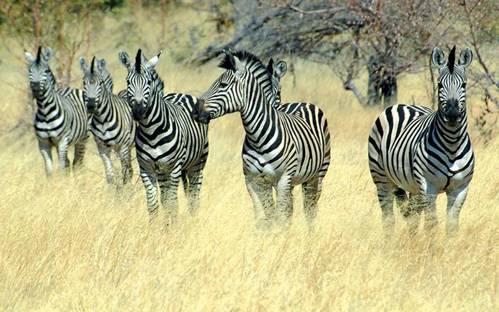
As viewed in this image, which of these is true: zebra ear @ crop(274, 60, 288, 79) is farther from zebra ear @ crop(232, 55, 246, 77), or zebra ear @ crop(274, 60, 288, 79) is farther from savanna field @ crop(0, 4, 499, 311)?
zebra ear @ crop(232, 55, 246, 77)

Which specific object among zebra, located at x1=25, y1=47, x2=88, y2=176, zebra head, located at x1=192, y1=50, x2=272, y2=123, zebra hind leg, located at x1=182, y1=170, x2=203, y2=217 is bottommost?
zebra hind leg, located at x1=182, y1=170, x2=203, y2=217

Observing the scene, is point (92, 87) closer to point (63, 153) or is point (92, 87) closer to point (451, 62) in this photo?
point (63, 153)

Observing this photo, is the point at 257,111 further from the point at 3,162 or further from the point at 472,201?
the point at 3,162

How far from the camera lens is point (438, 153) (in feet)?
23.5

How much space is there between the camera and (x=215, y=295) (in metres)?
5.82

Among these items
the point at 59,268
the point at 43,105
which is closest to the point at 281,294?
the point at 59,268

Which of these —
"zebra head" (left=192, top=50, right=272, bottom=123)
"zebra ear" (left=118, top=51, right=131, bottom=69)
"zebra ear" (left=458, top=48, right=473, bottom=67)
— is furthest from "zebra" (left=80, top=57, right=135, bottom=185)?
"zebra ear" (left=458, top=48, right=473, bottom=67)

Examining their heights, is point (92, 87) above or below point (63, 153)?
above

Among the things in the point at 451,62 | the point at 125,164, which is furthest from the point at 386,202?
the point at 125,164

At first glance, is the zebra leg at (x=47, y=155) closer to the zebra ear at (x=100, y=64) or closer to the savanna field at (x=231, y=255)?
the savanna field at (x=231, y=255)

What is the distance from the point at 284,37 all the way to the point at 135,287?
1115cm

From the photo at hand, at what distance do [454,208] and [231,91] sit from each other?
6.32 feet

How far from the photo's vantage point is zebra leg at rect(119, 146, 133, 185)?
31.9ft

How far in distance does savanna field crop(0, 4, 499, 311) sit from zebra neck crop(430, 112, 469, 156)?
2.15 feet
